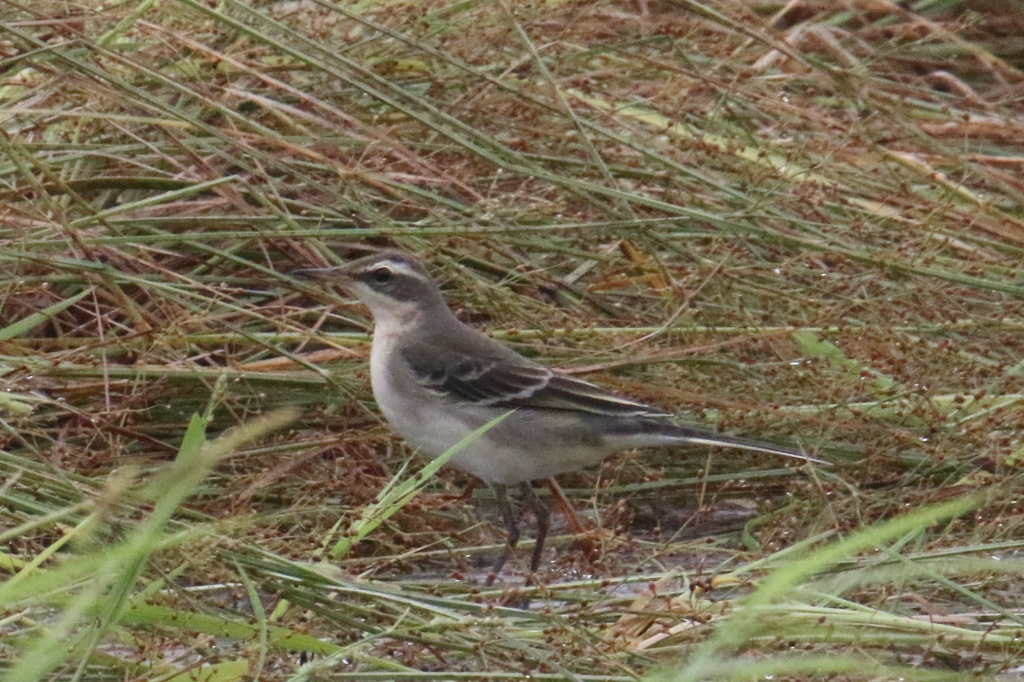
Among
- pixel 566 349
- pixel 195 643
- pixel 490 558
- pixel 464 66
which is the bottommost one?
pixel 490 558

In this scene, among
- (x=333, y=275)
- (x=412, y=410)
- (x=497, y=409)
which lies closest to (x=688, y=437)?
(x=497, y=409)

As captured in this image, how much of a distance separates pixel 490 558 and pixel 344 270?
1240 mm

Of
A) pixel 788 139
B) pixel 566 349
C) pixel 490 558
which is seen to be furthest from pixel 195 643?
pixel 788 139

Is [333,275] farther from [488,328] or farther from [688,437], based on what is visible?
[688,437]

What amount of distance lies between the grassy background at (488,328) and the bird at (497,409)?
0.19 meters

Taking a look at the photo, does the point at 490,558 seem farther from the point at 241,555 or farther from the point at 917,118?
the point at 917,118

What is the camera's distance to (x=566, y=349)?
595cm

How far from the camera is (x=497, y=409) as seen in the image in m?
5.71

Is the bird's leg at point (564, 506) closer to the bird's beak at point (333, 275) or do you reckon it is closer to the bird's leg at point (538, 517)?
the bird's leg at point (538, 517)

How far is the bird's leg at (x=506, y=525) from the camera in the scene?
5.31 meters

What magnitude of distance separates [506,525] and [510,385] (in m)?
0.51

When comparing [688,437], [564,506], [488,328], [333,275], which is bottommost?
[564,506]

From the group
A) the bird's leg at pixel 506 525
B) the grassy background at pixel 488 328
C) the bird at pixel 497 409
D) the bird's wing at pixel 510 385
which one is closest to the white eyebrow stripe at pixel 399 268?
the bird at pixel 497 409

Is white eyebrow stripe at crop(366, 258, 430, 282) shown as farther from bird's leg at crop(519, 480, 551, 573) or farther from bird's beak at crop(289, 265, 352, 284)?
bird's leg at crop(519, 480, 551, 573)
